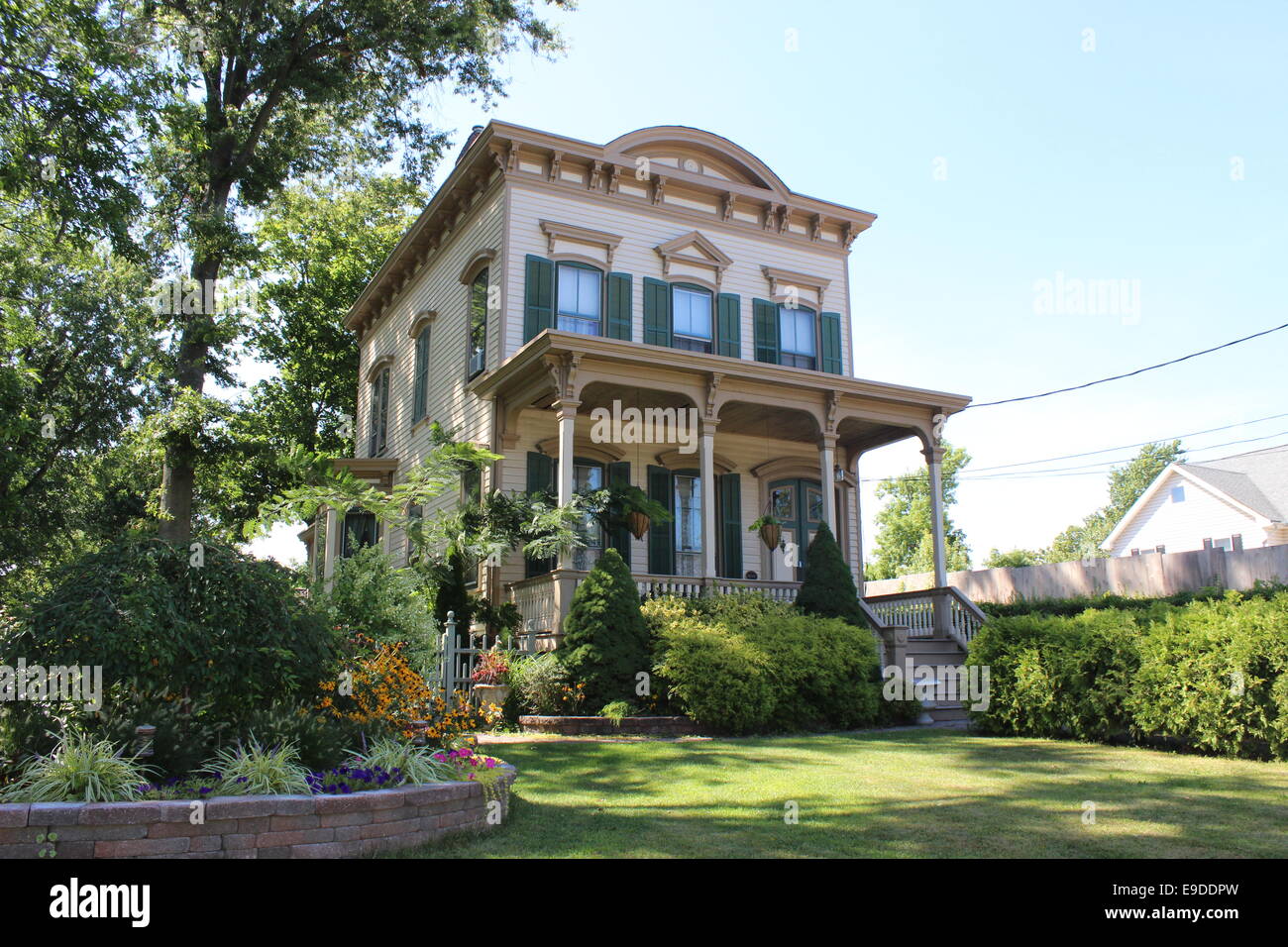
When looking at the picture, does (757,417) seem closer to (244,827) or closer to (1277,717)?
(1277,717)

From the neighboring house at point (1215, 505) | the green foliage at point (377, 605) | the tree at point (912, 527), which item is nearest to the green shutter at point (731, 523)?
the green foliage at point (377, 605)

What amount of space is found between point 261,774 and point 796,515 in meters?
13.9

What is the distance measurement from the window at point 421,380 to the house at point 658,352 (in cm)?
6

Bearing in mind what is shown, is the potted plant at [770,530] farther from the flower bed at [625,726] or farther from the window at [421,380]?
the window at [421,380]

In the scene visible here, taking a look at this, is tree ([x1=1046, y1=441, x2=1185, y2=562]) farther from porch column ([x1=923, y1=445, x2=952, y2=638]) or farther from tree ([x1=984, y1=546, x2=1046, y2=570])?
porch column ([x1=923, y1=445, x2=952, y2=638])

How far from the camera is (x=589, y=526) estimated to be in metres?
15.5

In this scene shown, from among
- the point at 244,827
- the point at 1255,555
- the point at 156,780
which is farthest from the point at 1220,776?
the point at 1255,555

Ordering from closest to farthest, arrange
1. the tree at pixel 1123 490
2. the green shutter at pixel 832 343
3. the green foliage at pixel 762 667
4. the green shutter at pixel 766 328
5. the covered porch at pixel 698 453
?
the green foliage at pixel 762 667, the covered porch at pixel 698 453, the green shutter at pixel 766 328, the green shutter at pixel 832 343, the tree at pixel 1123 490

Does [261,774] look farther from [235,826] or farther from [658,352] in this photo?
[658,352]

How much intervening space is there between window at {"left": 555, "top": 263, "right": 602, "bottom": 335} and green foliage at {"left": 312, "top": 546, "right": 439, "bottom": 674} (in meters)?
7.38

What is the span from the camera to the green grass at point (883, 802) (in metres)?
5.36

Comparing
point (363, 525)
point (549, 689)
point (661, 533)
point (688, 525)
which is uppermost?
point (363, 525)

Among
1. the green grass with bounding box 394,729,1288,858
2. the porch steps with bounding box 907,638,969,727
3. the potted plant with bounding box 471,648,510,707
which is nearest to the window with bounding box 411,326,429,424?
the potted plant with bounding box 471,648,510,707

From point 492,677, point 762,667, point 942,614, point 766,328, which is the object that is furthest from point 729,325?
point 492,677
